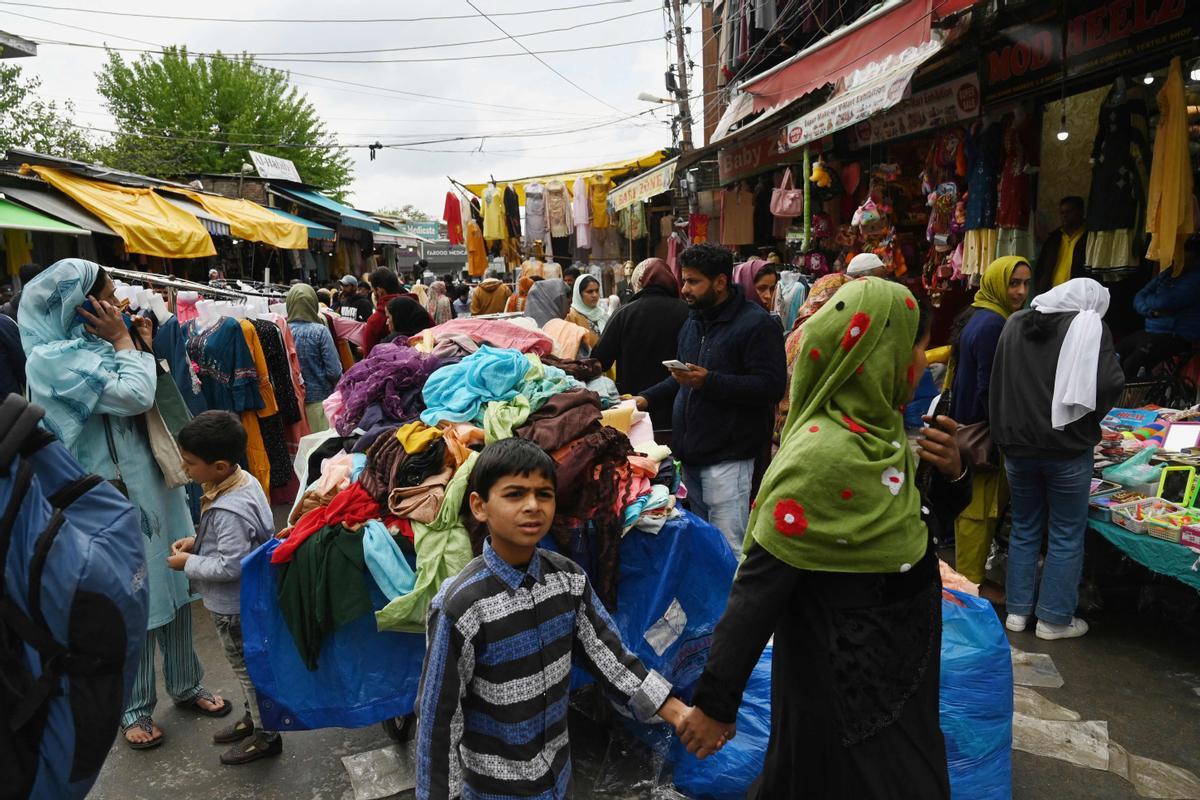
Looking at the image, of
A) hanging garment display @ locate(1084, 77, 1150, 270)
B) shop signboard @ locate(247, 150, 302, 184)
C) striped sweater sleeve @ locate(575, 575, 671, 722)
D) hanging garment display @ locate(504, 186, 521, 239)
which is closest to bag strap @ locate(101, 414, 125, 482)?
striped sweater sleeve @ locate(575, 575, 671, 722)

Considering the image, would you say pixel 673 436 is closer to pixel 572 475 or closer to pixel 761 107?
pixel 572 475

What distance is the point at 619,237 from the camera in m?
16.1

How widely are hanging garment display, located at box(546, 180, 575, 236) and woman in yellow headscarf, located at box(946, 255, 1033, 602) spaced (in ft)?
37.2

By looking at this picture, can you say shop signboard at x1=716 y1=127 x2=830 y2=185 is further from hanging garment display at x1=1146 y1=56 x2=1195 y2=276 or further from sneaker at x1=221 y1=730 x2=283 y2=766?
sneaker at x1=221 y1=730 x2=283 y2=766

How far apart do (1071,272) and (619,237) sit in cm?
1072

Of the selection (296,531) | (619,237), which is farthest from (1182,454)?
(619,237)

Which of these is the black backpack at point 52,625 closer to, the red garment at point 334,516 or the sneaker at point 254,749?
the red garment at point 334,516

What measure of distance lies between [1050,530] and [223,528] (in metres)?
4.03

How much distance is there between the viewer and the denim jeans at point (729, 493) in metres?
4.09

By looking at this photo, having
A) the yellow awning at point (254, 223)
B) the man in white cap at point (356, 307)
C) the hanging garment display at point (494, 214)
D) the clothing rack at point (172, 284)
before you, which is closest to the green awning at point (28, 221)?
the clothing rack at point (172, 284)

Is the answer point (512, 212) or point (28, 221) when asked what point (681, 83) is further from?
point (28, 221)

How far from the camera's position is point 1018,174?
20.5 ft

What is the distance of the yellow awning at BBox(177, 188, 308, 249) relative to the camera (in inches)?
549

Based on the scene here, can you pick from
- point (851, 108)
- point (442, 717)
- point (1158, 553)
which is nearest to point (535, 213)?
point (851, 108)
